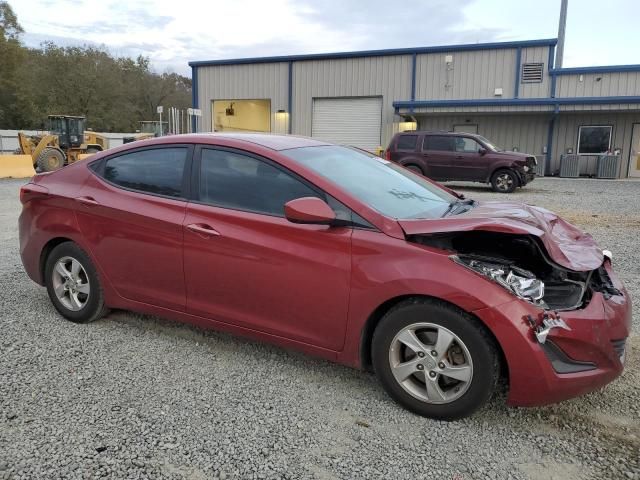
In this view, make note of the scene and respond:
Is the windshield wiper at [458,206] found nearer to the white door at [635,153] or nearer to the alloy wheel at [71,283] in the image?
the alloy wheel at [71,283]

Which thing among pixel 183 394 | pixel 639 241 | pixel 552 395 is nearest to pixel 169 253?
pixel 183 394

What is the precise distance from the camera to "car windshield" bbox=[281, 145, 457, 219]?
3183mm

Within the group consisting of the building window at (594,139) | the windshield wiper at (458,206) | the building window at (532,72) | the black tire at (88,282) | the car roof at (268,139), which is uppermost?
the building window at (532,72)

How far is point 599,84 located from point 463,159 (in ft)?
35.4

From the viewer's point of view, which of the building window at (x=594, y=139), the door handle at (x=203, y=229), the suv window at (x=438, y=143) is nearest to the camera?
the door handle at (x=203, y=229)

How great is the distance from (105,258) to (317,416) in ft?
6.71

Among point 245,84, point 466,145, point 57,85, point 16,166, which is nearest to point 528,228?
point 466,145

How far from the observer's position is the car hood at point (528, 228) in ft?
8.95

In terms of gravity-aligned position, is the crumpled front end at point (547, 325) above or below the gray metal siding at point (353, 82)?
below

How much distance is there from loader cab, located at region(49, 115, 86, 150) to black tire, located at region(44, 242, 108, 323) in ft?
72.9

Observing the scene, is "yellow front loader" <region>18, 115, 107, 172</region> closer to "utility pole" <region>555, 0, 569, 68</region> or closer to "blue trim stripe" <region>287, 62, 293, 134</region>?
"blue trim stripe" <region>287, 62, 293, 134</region>

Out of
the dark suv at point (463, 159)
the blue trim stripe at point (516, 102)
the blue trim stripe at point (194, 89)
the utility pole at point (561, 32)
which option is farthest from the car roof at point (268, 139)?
the blue trim stripe at point (194, 89)

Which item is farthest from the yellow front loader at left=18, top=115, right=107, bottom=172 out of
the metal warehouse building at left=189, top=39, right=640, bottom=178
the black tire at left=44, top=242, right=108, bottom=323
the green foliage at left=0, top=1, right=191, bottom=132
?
the green foliage at left=0, top=1, right=191, bottom=132

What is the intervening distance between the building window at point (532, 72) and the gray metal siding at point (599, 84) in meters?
0.86
